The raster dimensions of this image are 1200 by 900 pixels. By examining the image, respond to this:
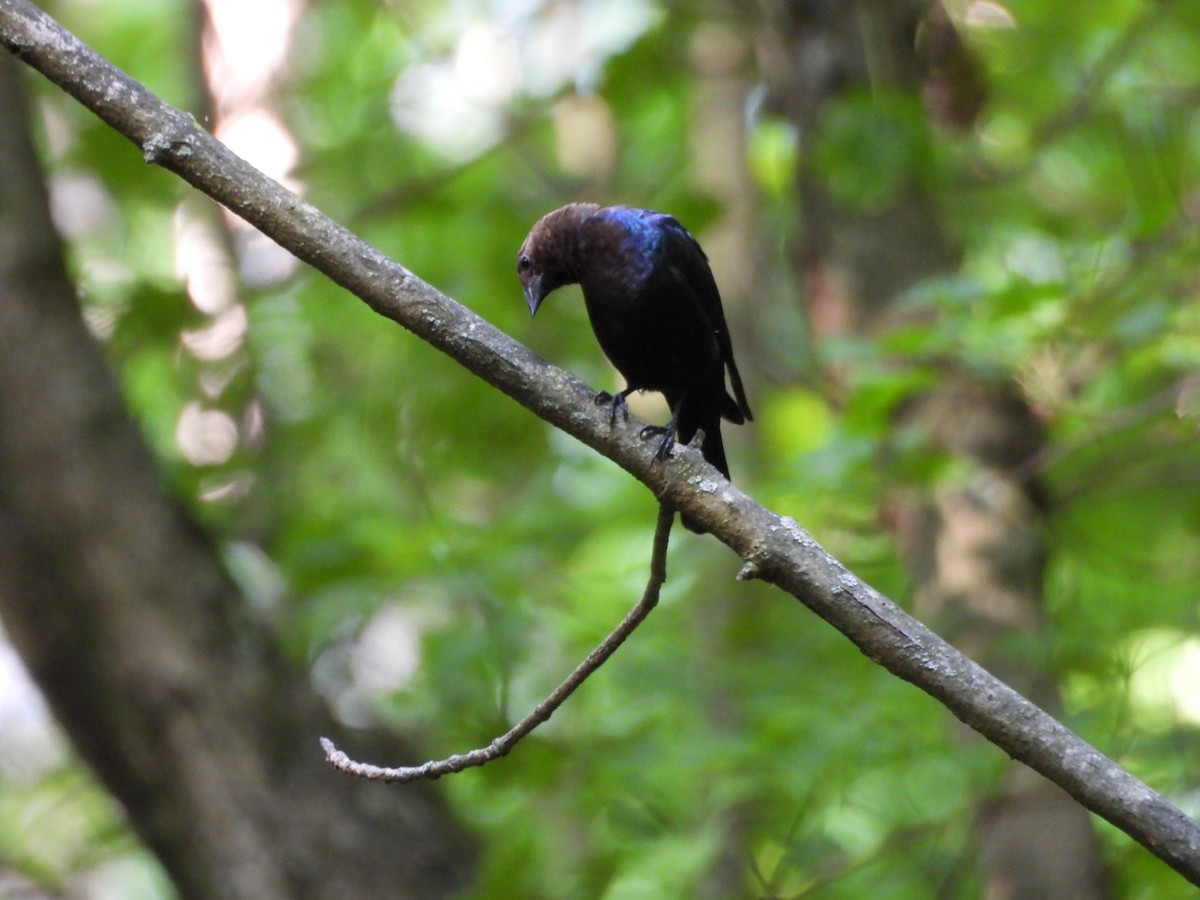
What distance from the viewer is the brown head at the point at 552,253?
4.21 m

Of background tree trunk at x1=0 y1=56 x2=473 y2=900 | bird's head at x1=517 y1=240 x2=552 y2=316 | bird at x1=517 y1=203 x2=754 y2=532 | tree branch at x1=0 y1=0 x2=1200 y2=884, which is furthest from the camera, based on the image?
background tree trunk at x1=0 y1=56 x2=473 y2=900

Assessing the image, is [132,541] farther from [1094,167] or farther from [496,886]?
[1094,167]

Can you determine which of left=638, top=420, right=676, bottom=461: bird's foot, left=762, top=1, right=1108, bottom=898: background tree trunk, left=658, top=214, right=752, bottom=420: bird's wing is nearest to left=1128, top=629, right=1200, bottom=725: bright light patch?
left=762, top=1, right=1108, bottom=898: background tree trunk

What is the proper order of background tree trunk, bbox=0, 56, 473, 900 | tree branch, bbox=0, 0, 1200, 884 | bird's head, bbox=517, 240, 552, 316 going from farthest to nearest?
background tree trunk, bbox=0, 56, 473, 900 → bird's head, bbox=517, 240, 552, 316 → tree branch, bbox=0, 0, 1200, 884

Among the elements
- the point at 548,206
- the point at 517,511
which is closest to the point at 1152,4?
the point at 548,206

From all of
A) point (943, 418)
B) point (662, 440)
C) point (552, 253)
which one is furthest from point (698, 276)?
point (662, 440)

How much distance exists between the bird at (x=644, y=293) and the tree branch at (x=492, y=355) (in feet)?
5.12

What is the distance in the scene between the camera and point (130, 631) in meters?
4.50

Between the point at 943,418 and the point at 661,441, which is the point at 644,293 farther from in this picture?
the point at 943,418

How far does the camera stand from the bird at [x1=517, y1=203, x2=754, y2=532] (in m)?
4.07

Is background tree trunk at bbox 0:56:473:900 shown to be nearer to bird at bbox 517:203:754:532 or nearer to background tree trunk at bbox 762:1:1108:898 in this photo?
bird at bbox 517:203:754:532

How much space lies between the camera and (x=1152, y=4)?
5.12 meters

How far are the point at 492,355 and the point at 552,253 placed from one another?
191 centimetres

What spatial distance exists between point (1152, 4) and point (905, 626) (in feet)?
12.9
